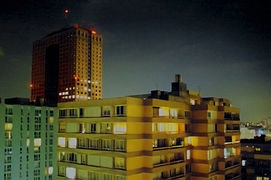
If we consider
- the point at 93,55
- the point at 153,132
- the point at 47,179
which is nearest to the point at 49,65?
the point at 93,55

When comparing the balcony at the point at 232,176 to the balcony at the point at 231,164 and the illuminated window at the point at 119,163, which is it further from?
the illuminated window at the point at 119,163

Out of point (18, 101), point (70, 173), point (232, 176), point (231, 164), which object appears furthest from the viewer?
point (18, 101)

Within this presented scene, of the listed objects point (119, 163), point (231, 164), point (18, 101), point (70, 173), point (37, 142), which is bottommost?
point (231, 164)

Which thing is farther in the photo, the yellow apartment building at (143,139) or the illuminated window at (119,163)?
the yellow apartment building at (143,139)

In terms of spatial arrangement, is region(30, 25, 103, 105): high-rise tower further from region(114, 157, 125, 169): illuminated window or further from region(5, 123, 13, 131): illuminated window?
region(114, 157, 125, 169): illuminated window

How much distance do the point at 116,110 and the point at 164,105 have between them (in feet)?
27.6

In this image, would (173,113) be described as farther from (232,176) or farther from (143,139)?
(232,176)

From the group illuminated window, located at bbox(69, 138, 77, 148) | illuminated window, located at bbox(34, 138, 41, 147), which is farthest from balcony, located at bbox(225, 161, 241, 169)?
illuminated window, located at bbox(34, 138, 41, 147)

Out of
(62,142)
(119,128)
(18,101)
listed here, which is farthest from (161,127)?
(18,101)

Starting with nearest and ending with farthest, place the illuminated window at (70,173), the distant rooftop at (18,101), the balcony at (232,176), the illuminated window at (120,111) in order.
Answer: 1. the illuminated window at (120,111)
2. the illuminated window at (70,173)
3. the balcony at (232,176)
4. the distant rooftop at (18,101)

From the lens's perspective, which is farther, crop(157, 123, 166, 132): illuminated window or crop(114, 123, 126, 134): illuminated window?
crop(157, 123, 166, 132): illuminated window

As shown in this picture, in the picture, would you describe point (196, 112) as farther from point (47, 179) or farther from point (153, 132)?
point (47, 179)

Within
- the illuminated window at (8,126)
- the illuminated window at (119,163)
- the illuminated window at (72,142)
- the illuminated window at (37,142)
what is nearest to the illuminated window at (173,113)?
the illuminated window at (119,163)

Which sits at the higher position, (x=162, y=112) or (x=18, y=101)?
(x=18, y=101)
